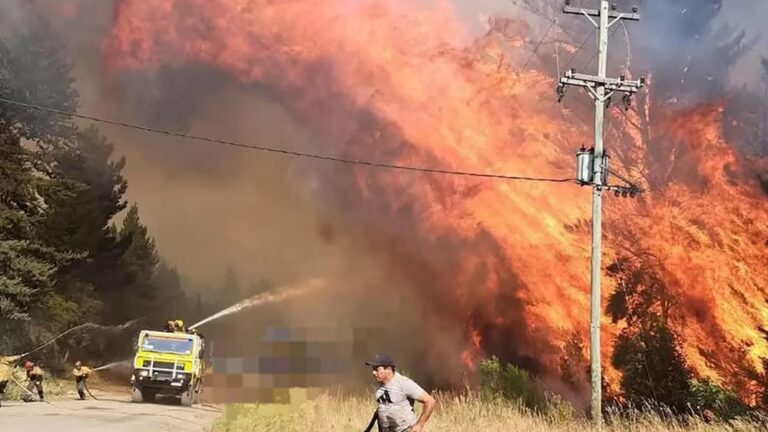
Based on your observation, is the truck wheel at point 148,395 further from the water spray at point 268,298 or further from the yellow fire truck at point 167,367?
the water spray at point 268,298

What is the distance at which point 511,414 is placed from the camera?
18.4 m

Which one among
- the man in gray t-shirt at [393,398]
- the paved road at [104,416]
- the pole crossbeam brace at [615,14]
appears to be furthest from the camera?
the pole crossbeam brace at [615,14]

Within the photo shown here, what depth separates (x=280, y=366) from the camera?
23.4 metres

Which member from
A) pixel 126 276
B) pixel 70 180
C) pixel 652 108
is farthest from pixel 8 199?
pixel 652 108

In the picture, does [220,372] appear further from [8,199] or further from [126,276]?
[126,276]

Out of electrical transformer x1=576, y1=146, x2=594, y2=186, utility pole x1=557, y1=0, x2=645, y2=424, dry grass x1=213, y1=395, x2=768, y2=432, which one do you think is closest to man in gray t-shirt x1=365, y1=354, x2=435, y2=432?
dry grass x1=213, y1=395, x2=768, y2=432

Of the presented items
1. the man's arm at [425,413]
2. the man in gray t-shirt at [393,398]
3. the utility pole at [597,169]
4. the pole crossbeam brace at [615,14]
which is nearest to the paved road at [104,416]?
the man in gray t-shirt at [393,398]

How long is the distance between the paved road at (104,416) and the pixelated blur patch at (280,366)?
1.12 meters

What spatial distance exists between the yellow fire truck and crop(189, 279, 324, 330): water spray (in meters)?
7.05

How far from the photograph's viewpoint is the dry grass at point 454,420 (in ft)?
53.3

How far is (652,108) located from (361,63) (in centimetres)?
1205

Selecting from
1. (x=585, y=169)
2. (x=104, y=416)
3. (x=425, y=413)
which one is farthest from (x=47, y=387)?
(x=425, y=413)

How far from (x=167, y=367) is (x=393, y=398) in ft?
55.6

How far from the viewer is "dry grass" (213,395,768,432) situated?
53.3 ft
